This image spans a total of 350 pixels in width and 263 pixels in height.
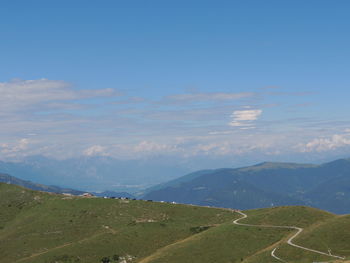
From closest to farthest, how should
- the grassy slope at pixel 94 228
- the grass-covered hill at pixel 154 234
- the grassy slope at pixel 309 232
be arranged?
the grassy slope at pixel 309 232 → the grass-covered hill at pixel 154 234 → the grassy slope at pixel 94 228

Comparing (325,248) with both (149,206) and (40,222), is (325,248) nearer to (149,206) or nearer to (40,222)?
(149,206)

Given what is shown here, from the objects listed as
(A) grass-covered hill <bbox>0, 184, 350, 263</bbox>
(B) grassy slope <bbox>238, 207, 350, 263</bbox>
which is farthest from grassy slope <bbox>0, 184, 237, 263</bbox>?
(B) grassy slope <bbox>238, 207, 350, 263</bbox>

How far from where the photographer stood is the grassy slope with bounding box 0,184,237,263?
478ft

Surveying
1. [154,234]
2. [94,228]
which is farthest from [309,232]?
[94,228]

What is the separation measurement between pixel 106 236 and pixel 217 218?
171 feet

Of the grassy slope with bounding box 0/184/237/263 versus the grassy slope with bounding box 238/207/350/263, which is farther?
the grassy slope with bounding box 0/184/237/263

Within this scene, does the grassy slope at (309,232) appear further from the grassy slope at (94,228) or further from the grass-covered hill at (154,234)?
the grassy slope at (94,228)

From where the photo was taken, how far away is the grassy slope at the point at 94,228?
478ft

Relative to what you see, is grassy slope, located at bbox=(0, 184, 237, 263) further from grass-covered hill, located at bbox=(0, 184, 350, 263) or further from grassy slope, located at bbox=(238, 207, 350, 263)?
grassy slope, located at bbox=(238, 207, 350, 263)

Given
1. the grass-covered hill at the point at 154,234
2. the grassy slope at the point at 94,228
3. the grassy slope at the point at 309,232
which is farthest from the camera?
the grassy slope at the point at 94,228

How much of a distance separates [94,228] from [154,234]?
1092 inches

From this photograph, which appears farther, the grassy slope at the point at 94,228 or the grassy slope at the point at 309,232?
the grassy slope at the point at 94,228

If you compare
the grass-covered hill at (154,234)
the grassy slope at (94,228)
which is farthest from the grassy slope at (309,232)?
the grassy slope at (94,228)

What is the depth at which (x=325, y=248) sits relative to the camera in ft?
399
